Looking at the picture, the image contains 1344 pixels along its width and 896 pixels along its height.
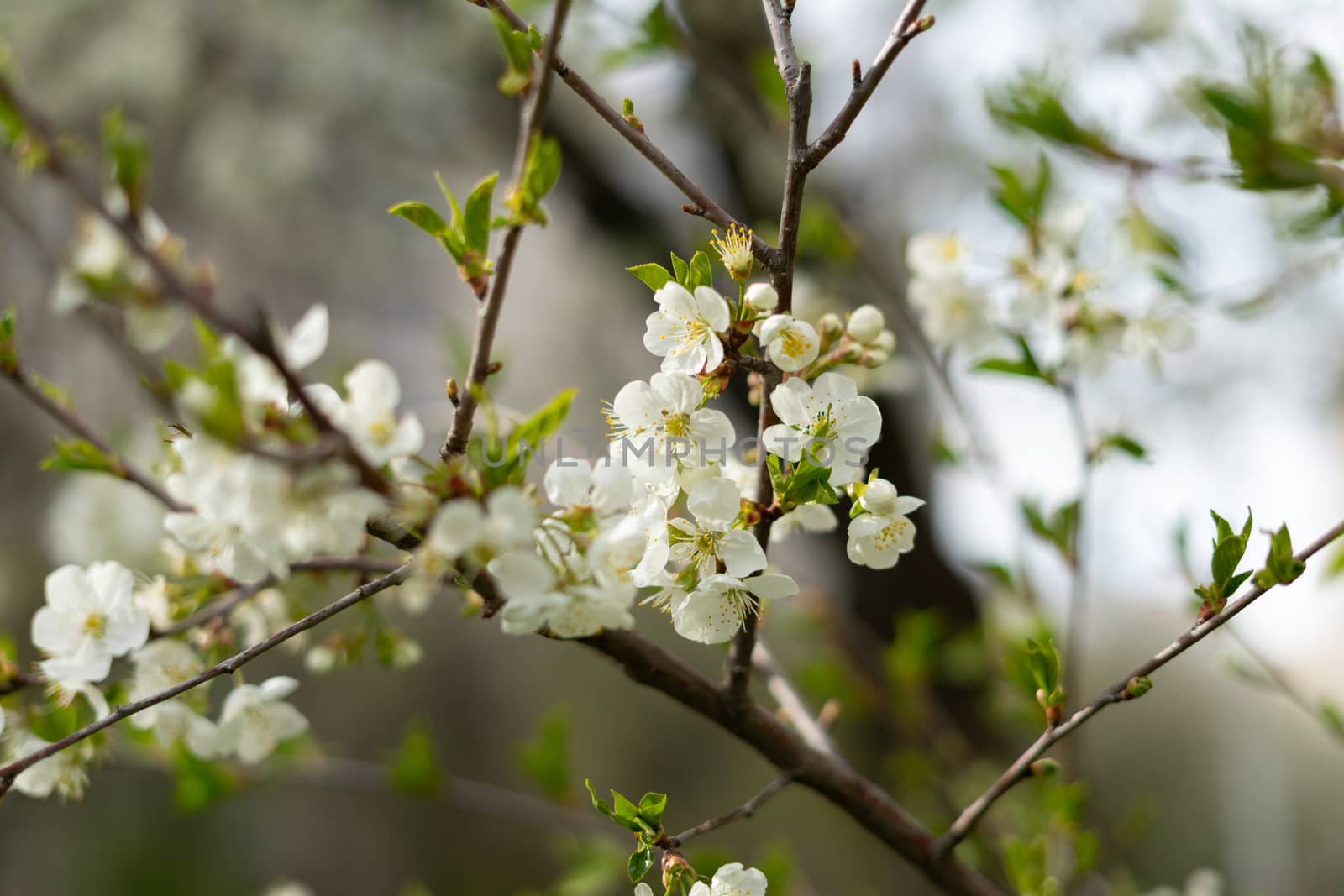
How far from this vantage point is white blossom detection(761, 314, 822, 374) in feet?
1.69

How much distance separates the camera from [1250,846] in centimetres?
205

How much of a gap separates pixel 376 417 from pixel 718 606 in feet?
0.77

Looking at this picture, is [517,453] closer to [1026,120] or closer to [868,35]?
[1026,120]

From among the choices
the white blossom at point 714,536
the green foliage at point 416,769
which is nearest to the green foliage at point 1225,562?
the white blossom at point 714,536

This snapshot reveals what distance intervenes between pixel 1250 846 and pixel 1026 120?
6.42 feet

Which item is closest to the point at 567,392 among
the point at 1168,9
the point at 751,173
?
the point at 1168,9

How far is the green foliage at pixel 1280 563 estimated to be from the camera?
54cm

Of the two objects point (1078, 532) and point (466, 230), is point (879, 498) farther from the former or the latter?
point (1078, 532)

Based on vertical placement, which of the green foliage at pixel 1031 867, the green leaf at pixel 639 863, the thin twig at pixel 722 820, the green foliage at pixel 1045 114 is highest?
the green foliage at pixel 1045 114

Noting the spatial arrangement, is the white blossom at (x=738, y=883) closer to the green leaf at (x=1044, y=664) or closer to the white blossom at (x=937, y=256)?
the green leaf at (x=1044, y=664)

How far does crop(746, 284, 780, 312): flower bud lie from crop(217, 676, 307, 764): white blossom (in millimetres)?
489

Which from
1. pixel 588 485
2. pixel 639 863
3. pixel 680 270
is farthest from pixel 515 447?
pixel 639 863

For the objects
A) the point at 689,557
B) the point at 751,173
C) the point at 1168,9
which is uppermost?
the point at 751,173

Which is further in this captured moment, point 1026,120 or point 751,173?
point 751,173
